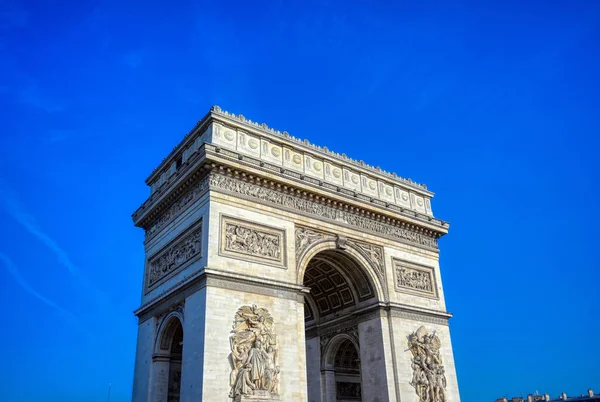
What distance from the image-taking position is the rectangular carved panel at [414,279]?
79.4 ft

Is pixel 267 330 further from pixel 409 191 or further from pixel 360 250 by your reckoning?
pixel 409 191

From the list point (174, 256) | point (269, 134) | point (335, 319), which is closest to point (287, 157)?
point (269, 134)

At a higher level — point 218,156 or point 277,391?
point 218,156

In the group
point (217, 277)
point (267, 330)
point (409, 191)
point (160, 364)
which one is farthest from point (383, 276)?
point (160, 364)

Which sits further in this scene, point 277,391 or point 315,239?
point 315,239

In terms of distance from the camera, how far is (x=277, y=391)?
59.1 ft

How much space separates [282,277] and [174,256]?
435 cm

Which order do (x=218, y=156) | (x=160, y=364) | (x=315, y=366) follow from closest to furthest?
(x=218, y=156) < (x=160, y=364) < (x=315, y=366)

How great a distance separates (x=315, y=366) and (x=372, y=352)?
3.92 metres

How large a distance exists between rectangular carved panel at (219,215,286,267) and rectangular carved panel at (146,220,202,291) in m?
0.97

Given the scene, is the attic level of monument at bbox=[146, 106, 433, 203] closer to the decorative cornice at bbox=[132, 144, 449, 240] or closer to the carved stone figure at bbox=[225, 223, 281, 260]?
the decorative cornice at bbox=[132, 144, 449, 240]

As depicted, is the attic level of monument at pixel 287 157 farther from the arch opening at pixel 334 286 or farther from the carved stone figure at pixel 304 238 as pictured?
the arch opening at pixel 334 286

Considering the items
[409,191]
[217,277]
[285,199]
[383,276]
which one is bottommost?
[217,277]

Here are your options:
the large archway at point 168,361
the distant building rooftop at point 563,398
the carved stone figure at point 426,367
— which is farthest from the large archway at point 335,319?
the distant building rooftop at point 563,398
